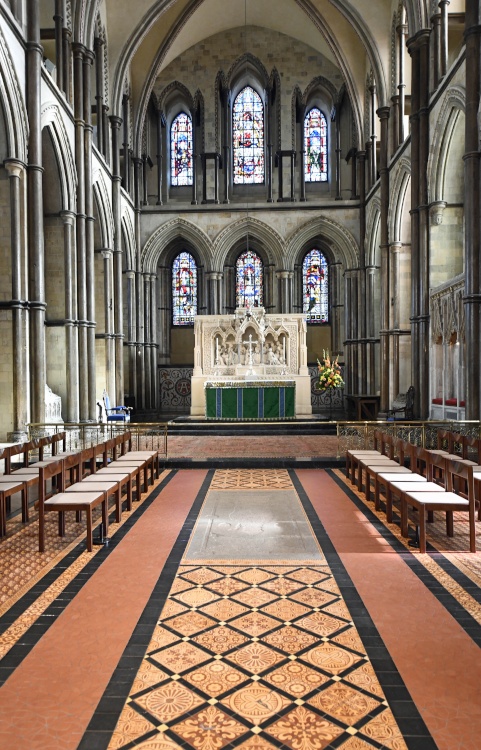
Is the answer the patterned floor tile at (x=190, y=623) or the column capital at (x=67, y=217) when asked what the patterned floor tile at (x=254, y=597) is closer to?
the patterned floor tile at (x=190, y=623)

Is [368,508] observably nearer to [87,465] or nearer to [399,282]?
[87,465]

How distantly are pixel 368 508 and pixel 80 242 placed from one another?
10.7 meters

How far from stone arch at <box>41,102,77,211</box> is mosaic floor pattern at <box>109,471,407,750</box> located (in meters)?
11.6

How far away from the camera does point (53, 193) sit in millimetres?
13750

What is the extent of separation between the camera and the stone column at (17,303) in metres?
10.5

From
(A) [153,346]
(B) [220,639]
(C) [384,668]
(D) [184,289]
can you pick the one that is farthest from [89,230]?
(C) [384,668]

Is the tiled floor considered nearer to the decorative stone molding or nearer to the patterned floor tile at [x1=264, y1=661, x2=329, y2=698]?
the patterned floor tile at [x1=264, y1=661, x2=329, y2=698]

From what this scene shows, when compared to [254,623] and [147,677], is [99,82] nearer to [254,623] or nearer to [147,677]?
[254,623]

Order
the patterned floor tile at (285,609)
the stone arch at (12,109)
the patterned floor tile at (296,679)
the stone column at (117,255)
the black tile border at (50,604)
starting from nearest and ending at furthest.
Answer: the patterned floor tile at (296,679) → the black tile border at (50,604) → the patterned floor tile at (285,609) → the stone arch at (12,109) → the stone column at (117,255)

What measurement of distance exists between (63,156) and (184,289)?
10471 millimetres

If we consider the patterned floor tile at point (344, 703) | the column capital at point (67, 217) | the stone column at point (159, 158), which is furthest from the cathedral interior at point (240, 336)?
the column capital at point (67, 217)

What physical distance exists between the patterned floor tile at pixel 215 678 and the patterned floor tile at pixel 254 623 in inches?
17.0

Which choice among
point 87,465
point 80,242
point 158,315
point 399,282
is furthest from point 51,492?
point 158,315

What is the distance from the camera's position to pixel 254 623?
373 cm
